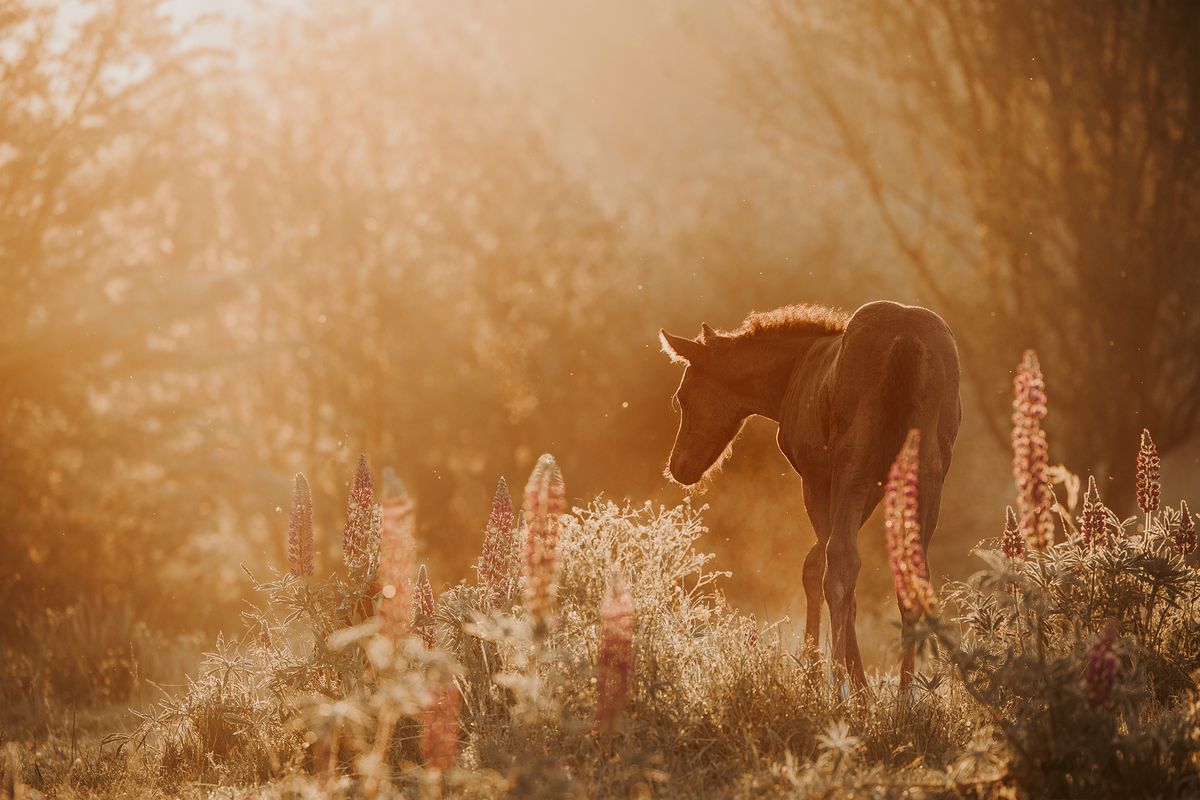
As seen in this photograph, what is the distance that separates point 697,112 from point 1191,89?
15.8 metres

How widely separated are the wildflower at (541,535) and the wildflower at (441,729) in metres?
0.71

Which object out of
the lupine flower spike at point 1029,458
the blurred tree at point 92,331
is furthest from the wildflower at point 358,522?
the blurred tree at point 92,331

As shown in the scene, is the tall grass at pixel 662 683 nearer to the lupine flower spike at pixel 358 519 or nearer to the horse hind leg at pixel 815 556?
the lupine flower spike at pixel 358 519

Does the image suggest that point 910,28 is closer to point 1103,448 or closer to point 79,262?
point 1103,448

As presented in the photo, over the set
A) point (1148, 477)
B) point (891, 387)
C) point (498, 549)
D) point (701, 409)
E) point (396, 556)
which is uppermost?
point (701, 409)

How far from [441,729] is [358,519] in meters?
1.13

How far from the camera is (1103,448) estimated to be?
1571cm

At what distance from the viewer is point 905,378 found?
647 centimetres

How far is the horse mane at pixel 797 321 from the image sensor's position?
810 cm

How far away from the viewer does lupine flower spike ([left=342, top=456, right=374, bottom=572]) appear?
5871 millimetres

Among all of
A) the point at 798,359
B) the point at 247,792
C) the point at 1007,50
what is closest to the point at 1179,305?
the point at 1007,50

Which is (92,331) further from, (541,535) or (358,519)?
(541,535)

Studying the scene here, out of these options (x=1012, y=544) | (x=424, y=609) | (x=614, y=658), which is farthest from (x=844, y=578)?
(x=424, y=609)

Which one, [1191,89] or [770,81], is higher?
[770,81]
